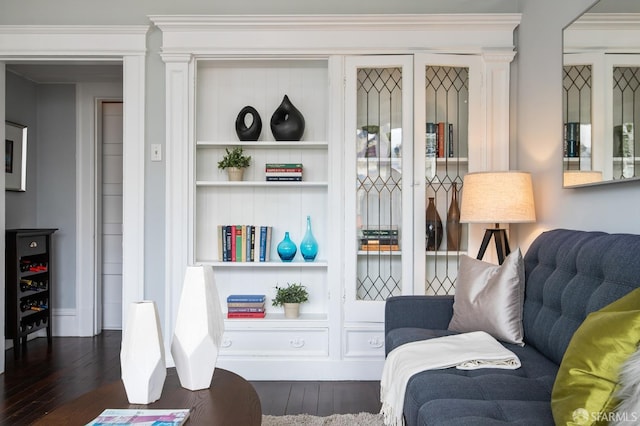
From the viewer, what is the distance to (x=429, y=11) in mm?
3459

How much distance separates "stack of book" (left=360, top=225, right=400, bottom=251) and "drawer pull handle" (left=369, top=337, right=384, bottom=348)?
22.9 inches

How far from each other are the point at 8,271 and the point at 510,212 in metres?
3.66

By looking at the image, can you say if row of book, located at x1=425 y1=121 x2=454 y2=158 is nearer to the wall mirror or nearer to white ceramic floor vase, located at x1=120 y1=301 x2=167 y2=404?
the wall mirror

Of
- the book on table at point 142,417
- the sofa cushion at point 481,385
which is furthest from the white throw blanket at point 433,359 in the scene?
the book on table at point 142,417

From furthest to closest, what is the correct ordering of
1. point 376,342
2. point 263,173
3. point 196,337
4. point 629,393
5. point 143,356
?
1. point 263,173
2. point 376,342
3. point 196,337
4. point 143,356
5. point 629,393

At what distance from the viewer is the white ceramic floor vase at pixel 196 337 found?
1.84m

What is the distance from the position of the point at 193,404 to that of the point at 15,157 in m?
3.55

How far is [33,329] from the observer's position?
13.7 feet

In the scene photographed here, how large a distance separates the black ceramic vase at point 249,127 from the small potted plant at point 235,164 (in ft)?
0.40

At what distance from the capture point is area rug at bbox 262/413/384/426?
2578 millimetres

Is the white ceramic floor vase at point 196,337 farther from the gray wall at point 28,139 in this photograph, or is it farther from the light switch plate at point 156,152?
the gray wall at point 28,139

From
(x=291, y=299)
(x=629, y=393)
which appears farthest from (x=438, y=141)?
(x=629, y=393)

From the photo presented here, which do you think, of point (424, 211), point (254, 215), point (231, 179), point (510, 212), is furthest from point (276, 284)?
point (510, 212)

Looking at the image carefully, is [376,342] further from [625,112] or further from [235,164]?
[625,112]
